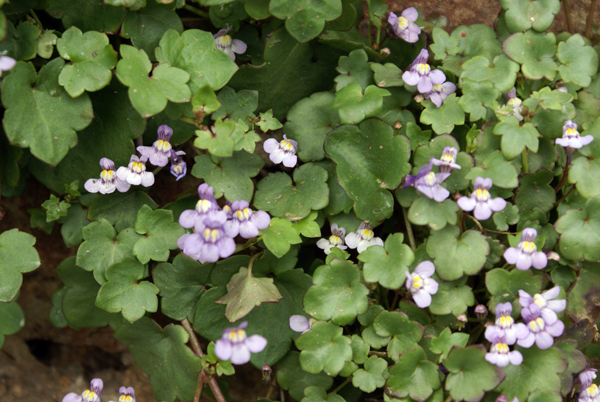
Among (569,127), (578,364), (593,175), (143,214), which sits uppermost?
(569,127)

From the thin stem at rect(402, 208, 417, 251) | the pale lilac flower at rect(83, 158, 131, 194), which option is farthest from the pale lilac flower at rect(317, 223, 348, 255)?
the pale lilac flower at rect(83, 158, 131, 194)

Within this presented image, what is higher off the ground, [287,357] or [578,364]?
[578,364]

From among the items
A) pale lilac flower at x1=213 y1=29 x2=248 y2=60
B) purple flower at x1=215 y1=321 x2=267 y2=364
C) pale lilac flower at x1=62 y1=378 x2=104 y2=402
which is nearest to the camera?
Result: purple flower at x1=215 y1=321 x2=267 y2=364

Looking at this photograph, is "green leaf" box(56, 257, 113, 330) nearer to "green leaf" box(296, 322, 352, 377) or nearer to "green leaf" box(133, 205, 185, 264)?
"green leaf" box(133, 205, 185, 264)

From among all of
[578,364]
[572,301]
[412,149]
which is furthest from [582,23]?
[578,364]

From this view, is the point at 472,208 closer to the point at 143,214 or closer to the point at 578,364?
the point at 578,364

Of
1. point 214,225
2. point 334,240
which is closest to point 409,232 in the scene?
point 334,240

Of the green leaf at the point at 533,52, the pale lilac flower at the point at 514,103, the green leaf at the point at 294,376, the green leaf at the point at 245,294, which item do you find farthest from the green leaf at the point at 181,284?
the green leaf at the point at 533,52
